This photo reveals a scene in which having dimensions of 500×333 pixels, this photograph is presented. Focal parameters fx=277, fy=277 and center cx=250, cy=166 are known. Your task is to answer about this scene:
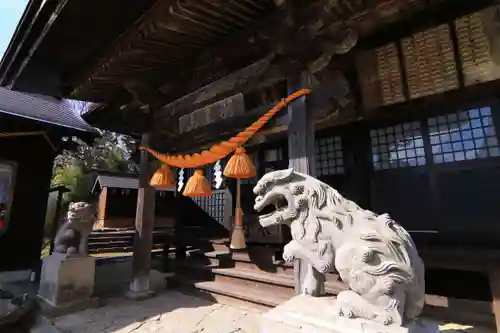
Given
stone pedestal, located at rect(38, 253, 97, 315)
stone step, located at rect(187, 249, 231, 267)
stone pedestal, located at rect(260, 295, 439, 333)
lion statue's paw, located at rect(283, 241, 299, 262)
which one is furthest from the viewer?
stone step, located at rect(187, 249, 231, 267)

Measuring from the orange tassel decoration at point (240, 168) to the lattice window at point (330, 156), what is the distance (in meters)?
3.23

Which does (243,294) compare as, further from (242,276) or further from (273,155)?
(273,155)

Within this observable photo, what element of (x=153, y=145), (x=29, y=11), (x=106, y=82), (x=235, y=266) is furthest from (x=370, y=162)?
(x=29, y=11)

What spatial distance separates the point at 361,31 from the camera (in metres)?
3.42

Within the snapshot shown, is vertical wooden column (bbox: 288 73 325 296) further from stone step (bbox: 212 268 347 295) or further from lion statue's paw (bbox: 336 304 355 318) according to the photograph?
lion statue's paw (bbox: 336 304 355 318)

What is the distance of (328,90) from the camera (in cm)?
381

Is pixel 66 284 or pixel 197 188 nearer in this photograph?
pixel 197 188

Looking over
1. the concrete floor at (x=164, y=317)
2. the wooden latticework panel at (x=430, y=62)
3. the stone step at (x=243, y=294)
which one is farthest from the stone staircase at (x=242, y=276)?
the wooden latticework panel at (x=430, y=62)

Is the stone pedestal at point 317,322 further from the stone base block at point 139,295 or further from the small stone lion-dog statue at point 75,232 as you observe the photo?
the small stone lion-dog statue at point 75,232

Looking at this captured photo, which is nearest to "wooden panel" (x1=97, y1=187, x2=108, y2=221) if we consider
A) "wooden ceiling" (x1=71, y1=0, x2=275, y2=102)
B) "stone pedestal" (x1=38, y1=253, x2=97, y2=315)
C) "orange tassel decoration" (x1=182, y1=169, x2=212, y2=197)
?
"stone pedestal" (x1=38, y1=253, x2=97, y2=315)

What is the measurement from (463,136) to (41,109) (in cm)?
1061

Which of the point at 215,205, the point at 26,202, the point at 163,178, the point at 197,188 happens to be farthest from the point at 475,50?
the point at 26,202

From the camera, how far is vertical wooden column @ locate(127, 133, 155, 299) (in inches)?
226

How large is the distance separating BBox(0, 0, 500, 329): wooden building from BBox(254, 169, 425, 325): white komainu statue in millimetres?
895
